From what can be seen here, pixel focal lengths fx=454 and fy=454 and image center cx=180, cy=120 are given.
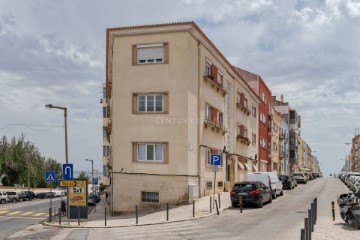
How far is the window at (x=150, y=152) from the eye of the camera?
2850cm

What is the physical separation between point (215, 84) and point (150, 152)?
8558 millimetres

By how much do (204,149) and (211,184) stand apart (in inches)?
126

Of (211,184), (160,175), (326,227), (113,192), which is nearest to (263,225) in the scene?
(326,227)

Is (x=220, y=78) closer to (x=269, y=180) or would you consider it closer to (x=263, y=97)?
Result: (x=269, y=180)

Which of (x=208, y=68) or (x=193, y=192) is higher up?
(x=208, y=68)

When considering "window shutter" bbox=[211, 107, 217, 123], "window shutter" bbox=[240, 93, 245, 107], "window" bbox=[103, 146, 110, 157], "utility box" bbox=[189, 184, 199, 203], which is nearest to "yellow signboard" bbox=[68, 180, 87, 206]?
"utility box" bbox=[189, 184, 199, 203]

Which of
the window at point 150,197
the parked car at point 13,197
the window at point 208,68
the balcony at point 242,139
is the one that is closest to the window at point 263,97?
the balcony at point 242,139

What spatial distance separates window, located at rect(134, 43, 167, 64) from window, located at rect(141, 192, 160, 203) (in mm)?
8267

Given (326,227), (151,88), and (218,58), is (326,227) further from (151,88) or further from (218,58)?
(218,58)

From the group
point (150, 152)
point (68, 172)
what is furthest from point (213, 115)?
point (68, 172)

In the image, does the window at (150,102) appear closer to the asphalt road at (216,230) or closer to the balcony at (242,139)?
the asphalt road at (216,230)

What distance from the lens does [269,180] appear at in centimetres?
3183

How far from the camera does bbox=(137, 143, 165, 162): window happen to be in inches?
1122

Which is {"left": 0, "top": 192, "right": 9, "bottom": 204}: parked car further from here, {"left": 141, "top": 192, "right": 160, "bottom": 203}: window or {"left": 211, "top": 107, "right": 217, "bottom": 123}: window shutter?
{"left": 141, "top": 192, "right": 160, "bottom": 203}: window
